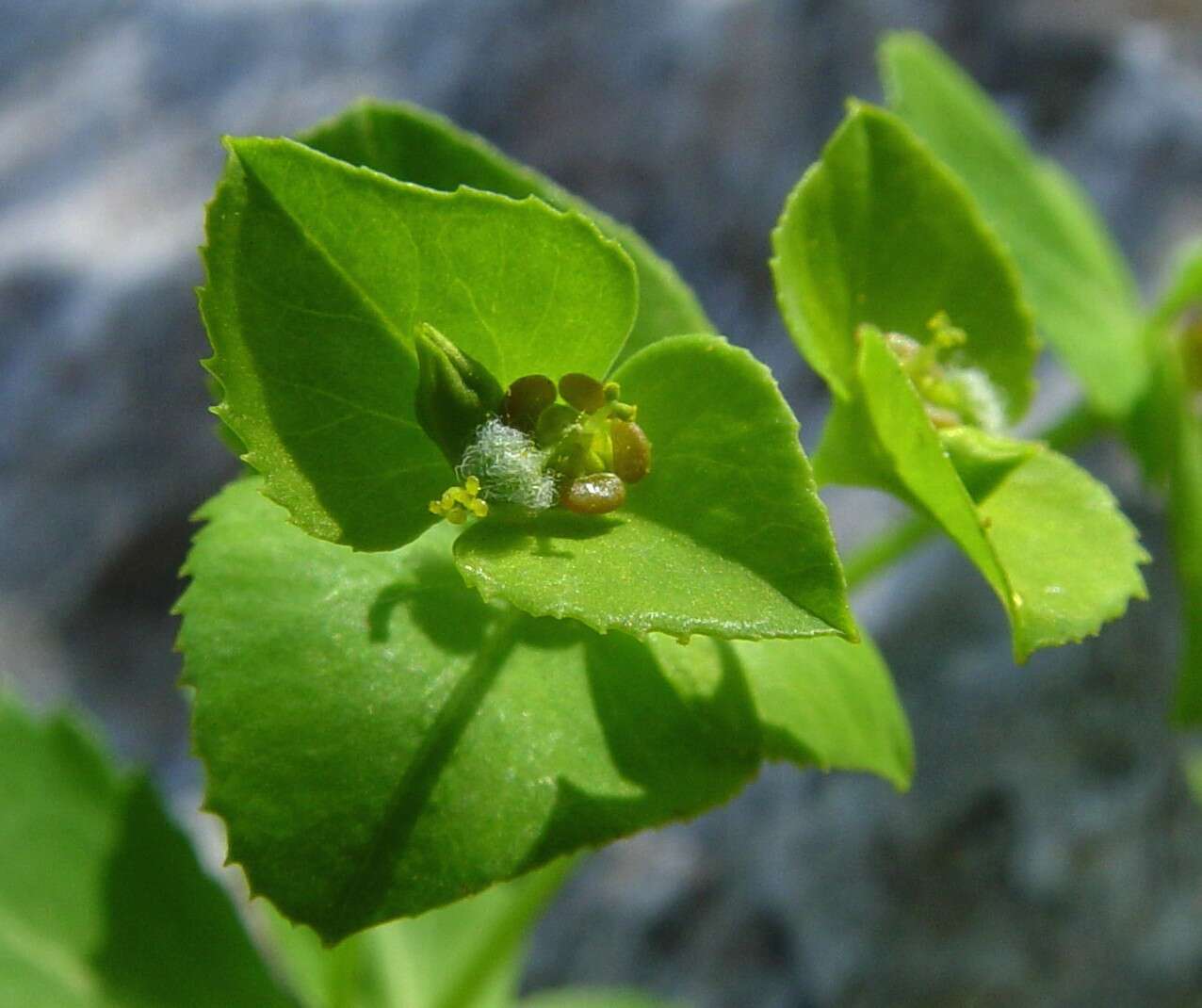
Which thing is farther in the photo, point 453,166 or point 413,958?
point 413,958

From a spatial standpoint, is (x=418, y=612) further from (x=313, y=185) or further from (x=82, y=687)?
(x=82, y=687)

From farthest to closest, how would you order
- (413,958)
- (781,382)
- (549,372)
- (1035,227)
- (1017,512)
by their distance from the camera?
(781,382), (413,958), (1035,227), (1017,512), (549,372)

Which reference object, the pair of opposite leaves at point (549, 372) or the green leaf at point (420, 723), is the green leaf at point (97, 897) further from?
the pair of opposite leaves at point (549, 372)

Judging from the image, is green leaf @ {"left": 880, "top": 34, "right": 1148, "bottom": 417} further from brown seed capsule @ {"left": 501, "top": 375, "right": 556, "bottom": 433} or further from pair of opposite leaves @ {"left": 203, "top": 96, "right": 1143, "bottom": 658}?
brown seed capsule @ {"left": 501, "top": 375, "right": 556, "bottom": 433}

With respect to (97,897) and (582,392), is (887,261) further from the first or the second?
(97,897)

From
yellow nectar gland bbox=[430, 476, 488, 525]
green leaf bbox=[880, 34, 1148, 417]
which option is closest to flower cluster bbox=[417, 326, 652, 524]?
yellow nectar gland bbox=[430, 476, 488, 525]

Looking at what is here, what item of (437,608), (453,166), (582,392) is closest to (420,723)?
(437,608)

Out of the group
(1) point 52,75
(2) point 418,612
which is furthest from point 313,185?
(1) point 52,75
